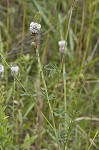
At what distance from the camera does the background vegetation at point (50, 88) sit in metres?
1.50

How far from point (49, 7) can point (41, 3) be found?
6 centimetres

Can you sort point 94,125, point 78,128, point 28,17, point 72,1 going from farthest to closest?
point 28,17 → point 94,125 → point 78,128 → point 72,1

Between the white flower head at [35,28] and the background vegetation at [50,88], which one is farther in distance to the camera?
the background vegetation at [50,88]

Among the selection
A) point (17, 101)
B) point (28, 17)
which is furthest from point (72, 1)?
point (28, 17)

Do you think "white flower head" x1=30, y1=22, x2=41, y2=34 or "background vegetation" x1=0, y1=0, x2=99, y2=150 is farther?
"background vegetation" x1=0, y1=0, x2=99, y2=150

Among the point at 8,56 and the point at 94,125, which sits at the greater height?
the point at 8,56

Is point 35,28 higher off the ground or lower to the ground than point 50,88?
higher

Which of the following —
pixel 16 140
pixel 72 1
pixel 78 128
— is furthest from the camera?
pixel 78 128

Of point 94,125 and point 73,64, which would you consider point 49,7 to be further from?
point 94,125

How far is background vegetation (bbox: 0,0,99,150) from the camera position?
1496 mm

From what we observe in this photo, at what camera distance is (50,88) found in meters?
2.30

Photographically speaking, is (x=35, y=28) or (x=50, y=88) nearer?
(x=35, y=28)

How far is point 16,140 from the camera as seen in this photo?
6.36 ft

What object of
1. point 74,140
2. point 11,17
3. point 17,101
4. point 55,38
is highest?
point 11,17
